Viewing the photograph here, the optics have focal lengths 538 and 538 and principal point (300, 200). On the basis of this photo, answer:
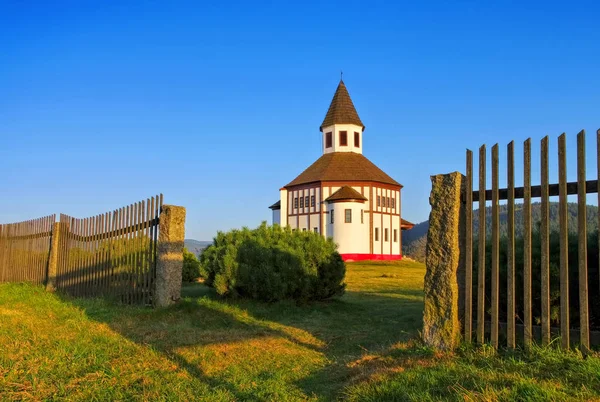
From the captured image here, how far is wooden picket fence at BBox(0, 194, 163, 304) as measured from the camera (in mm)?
10734

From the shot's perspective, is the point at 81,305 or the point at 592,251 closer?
the point at 592,251

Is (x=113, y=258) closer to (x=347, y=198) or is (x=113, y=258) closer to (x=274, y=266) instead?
(x=274, y=266)

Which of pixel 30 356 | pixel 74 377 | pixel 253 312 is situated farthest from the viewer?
pixel 253 312

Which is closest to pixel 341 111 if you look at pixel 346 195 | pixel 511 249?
pixel 346 195

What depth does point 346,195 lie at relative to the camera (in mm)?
44438

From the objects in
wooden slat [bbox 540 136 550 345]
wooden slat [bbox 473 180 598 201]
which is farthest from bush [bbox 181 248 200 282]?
wooden slat [bbox 540 136 550 345]

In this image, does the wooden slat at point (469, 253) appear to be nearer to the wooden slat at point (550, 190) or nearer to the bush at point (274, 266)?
the wooden slat at point (550, 190)

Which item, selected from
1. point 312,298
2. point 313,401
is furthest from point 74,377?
point 312,298

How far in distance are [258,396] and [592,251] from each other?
472 centimetres

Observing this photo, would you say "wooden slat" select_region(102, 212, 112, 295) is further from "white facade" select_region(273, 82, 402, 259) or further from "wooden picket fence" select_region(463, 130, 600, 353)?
"white facade" select_region(273, 82, 402, 259)

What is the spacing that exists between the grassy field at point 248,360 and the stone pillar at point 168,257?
341 mm

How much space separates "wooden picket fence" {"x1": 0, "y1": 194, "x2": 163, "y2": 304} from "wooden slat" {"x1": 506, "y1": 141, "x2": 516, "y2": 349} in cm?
696

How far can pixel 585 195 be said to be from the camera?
5195mm

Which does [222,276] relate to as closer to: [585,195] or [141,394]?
[141,394]
